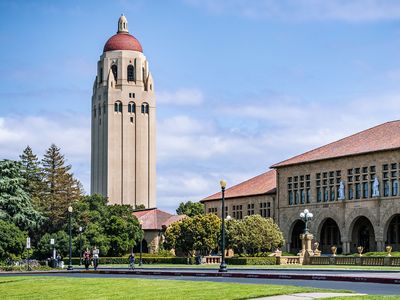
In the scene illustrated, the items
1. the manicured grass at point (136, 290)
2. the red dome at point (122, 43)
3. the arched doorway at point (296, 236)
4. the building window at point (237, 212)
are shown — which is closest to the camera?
the manicured grass at point (136, 290)

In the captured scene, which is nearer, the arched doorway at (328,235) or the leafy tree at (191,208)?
the arched doorway at (328,235)

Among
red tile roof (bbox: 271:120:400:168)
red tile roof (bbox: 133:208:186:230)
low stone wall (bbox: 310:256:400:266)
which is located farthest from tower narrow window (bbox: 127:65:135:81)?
low stone wall (bbox: 310:256:400:266)

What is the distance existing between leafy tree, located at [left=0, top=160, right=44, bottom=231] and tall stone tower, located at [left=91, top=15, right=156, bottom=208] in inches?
3226

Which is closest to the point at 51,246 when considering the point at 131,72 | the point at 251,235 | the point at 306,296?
the point at 251,235

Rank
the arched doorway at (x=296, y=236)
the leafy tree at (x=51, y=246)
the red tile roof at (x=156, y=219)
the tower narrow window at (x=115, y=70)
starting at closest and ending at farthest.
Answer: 1. the arched doorway at (x=296, y=236)
2. the leafy tree at (x=51, y=246)
3. the red tile roof at (x=156, y=219)
4. the tower narrow window at (x=115, y=70)

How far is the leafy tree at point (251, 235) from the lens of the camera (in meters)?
78.9

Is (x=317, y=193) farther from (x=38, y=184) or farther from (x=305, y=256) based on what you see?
(x=38, y=184)

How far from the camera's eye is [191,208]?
142 m

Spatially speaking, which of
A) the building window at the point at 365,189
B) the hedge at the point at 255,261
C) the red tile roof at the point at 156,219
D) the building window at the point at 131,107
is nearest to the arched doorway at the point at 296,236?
the building window at the point at 365,189

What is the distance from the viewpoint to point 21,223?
80.9 metres

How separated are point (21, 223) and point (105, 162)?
8549 centimetres

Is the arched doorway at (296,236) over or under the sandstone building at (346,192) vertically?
under

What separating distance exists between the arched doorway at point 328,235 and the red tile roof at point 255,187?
8356mm

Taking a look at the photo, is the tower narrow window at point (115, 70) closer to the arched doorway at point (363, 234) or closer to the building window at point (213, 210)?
the building window at point (213, 210)
